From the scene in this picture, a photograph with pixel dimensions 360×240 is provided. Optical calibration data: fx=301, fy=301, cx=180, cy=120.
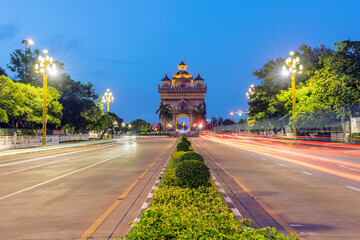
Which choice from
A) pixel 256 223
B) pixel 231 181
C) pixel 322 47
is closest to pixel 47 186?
pixel 231 181

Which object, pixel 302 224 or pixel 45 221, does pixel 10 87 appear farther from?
pixel 302 224

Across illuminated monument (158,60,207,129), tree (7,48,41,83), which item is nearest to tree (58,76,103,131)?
tree (7,48,41,83)

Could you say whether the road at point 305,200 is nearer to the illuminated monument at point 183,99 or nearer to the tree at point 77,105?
the tree at point 77,105

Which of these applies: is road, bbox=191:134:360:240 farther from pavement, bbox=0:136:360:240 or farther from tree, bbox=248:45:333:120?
tree, bbox=248:45:333:120

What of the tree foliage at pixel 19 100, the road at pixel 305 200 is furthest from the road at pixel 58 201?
the tree foliage at pixel 19 100

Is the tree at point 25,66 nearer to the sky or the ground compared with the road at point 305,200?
nearer to the sky

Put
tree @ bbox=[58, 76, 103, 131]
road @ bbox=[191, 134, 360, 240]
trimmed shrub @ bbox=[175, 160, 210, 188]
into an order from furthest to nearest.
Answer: tree @ bbox=[58, 76, 103, 131], trimmed shrub @ bbox=[175, 160, 210, 188], road @ bbox=[191, 134, 360, 240]

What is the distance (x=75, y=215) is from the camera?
6.57 m

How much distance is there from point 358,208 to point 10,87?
31.1m

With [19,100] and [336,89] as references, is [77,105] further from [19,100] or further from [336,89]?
[336,89]

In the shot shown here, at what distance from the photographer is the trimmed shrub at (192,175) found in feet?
25.4

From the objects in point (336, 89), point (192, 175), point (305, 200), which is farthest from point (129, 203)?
point (336, 89)

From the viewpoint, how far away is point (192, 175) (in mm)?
7781

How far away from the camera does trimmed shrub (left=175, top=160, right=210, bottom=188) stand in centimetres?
773
